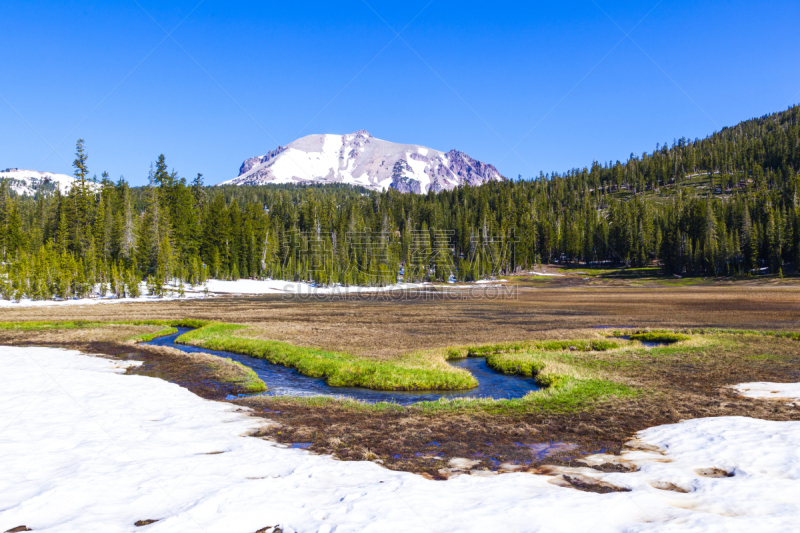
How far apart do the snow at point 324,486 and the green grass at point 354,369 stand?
25.0 ft

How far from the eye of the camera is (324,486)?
353 inches

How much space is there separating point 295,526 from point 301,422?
23.5 feet

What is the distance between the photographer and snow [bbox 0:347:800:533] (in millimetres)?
7238

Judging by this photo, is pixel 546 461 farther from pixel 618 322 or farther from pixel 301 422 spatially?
pixel 618 322

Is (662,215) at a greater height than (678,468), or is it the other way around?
(662,215)

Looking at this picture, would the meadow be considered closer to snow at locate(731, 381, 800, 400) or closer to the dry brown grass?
the dry brown grass

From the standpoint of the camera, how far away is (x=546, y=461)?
10.8 meters

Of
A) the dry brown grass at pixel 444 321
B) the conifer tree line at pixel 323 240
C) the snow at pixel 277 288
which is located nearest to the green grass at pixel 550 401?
the dry brown grass at pixel 444 321

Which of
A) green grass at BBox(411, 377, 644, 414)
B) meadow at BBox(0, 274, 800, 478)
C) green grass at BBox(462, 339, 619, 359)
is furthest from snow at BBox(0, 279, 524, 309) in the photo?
green grass at BBox(411, 377, 644, 414)

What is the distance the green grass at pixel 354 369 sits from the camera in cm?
2009

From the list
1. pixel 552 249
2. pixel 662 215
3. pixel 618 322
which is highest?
pixel 662 215

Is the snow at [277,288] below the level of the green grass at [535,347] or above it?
above

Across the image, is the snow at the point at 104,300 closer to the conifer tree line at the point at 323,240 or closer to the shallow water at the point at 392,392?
the conifer tree line at the point at 323,240

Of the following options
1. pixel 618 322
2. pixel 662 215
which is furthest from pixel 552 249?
pixel 618 322
